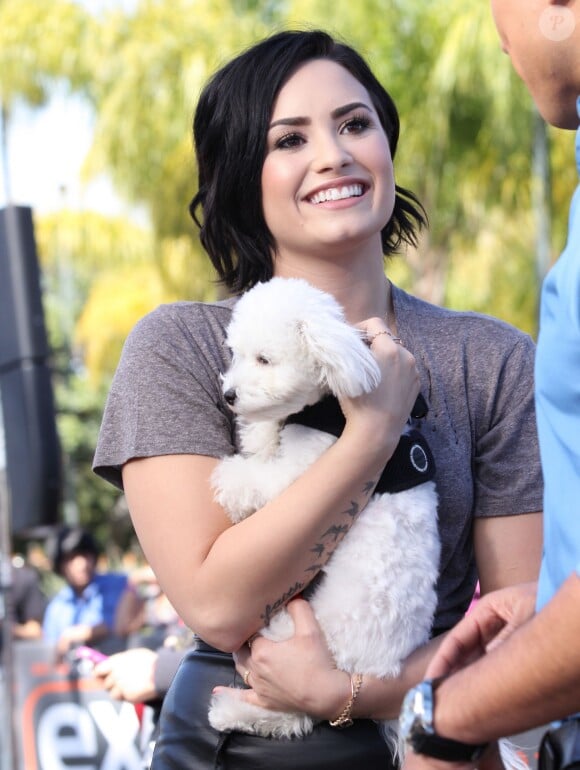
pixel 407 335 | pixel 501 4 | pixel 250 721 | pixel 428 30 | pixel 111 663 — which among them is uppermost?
pixel 428 30

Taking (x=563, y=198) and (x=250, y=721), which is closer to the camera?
(x=250, y=721)

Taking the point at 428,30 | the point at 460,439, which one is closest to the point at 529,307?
the point at 428,30

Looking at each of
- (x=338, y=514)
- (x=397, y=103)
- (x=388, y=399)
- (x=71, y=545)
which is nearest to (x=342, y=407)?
(x=388, y=399)

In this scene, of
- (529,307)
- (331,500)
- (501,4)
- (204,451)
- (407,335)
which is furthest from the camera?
(529,307)

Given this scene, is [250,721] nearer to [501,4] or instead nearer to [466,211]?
[501,4]

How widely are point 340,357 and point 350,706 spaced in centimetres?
68

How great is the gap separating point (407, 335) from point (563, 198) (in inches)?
596

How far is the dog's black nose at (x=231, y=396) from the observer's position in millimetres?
2332

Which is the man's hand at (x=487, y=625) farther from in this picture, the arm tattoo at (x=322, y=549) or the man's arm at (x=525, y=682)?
the arm tattoo at (x=322, y=549)

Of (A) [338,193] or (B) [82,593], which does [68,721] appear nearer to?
(B) [82,593]

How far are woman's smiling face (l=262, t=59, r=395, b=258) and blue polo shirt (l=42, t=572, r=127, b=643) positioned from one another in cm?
710

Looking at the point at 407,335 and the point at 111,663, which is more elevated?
the point at 407,335

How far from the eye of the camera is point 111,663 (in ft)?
13.3

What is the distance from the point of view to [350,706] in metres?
2.14
